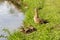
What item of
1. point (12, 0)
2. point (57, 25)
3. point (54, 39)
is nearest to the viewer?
point (54, 39)

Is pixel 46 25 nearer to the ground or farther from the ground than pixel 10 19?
farther from the ground

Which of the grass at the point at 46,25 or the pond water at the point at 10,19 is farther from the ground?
the grass at the point at 46,25

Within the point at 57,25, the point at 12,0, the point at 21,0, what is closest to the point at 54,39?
the point at 57,25

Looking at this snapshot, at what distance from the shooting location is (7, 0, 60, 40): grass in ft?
30.4

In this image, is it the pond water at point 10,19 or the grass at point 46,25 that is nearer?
the grass at point 46,25

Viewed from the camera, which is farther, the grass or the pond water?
the pond water

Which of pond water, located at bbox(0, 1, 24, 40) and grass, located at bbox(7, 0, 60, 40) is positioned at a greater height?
grass, located at bbox(7, 0, 60, 40)

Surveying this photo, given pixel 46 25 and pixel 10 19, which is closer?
pixel 46 25

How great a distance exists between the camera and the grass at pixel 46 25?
9258 mm

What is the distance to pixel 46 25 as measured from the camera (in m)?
10.5

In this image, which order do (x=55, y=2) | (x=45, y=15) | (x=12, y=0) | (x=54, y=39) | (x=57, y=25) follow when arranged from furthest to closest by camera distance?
1. (x=12, y=0)
2. (x=55, y=2)
3. (x=45, y=15)
4. (x=57, y=25)
5. (x=54, y=39)

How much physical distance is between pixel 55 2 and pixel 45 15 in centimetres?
257

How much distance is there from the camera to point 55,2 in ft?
48.2

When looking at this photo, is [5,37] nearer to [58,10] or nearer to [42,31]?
[42,31]
